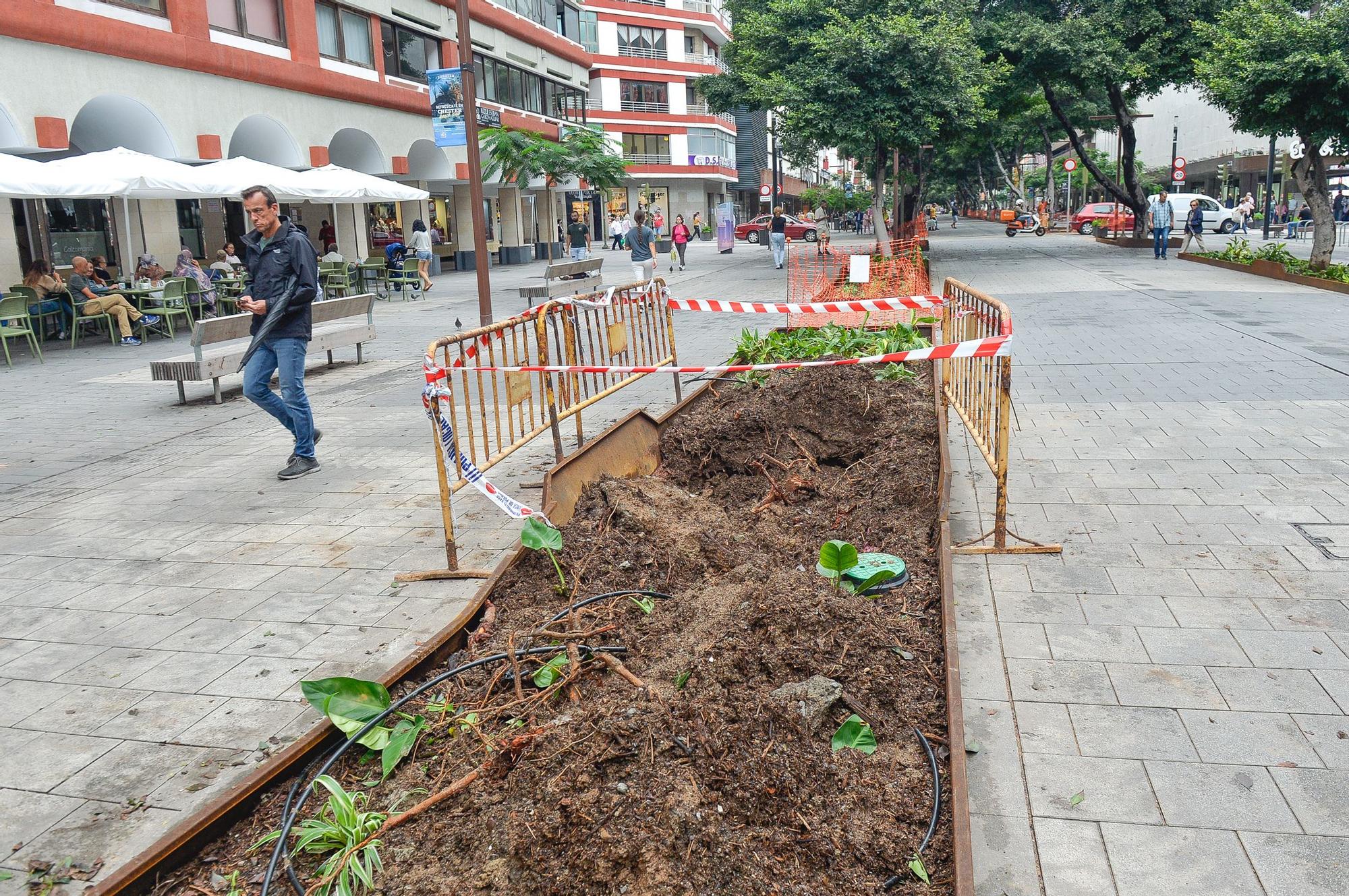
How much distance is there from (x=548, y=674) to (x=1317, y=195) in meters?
22.0

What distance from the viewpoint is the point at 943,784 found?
10.3ft

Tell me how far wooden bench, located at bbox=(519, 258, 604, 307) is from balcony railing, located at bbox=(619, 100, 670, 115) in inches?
1832

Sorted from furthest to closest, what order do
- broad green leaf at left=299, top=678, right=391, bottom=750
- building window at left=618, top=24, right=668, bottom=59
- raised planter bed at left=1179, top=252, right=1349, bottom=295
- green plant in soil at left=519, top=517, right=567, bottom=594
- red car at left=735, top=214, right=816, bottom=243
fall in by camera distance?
building window at left=618, top=24, right=668, bottom=59 → red car at left=735, top=214, right=816, bottom=243 → raised planter bed at left=1179, top=252, right=1349, bottom=295 → green plant in soil at left=519, top=517, right=567, bottom=594 → broad green leaf at left=299, top=678, right=391, bottom=750

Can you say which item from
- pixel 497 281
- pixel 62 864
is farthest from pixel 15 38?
pixel 62 864

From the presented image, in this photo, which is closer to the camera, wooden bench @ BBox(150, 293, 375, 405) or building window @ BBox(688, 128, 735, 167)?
wooden bench @ BBox(150, 293, 375, 405)

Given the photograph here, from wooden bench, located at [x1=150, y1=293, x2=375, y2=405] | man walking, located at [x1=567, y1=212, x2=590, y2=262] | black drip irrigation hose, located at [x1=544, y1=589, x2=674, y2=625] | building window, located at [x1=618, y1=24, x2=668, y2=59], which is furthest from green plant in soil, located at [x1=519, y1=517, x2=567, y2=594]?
building window, located at [x1=618, y1=24, x2=668, y2=59]

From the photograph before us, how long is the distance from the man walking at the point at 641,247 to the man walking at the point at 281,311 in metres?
15.2

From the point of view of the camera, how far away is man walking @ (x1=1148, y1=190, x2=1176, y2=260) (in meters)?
27.5

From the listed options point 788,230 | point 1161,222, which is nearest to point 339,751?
point 1161,222

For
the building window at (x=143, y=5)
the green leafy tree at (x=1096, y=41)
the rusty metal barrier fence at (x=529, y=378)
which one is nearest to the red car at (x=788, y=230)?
Answer: the green leafy tree at (x=1096, y=41)

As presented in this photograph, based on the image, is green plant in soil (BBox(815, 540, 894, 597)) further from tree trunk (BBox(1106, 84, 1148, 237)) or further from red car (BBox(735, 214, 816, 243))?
red car (BBox(735, 214, 816, 243))

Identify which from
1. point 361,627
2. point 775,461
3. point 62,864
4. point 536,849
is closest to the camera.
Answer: point 536,849

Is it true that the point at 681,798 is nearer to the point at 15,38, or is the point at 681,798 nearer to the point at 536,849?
the point at 536,849

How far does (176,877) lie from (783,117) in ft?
75.4
